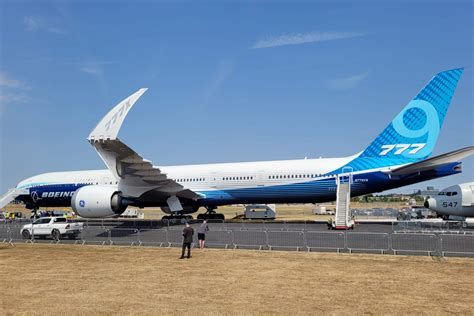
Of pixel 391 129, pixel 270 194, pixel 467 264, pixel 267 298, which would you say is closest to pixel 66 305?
pixel 267 298

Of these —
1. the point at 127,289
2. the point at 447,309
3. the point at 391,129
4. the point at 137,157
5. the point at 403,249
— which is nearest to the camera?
the point at 447,309

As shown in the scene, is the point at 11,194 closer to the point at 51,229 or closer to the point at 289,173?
the point at 51,229

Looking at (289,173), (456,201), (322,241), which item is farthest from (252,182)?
(456,201)

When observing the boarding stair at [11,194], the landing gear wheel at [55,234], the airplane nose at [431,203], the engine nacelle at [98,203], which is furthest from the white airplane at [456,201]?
the boarding stair at [11,194]

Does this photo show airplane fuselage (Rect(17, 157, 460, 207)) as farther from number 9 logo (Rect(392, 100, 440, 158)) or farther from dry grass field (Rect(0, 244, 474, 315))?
dry grass field (Rect(0, 244, 474, 315))

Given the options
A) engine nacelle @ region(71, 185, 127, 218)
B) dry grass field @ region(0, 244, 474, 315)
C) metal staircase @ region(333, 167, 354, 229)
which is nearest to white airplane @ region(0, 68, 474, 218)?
engine nacelle @ region(71, 185, 127, 218)

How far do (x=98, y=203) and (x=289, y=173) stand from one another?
15002 mm

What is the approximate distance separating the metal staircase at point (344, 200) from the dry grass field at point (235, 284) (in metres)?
11.4

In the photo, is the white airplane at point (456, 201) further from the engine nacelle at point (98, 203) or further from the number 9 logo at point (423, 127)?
the engine nacelle at point (98, 203)

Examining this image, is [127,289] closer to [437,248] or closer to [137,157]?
[437,248]

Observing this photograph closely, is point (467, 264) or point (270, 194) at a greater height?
point (270, 194)

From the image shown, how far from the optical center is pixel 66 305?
10656mm

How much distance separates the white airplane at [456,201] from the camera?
114 feet

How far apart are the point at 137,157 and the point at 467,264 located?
20.2 meters
